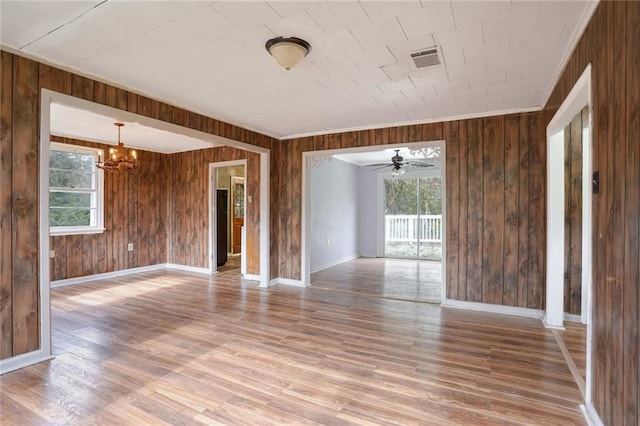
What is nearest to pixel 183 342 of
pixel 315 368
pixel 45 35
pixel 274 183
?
pixel 315 368

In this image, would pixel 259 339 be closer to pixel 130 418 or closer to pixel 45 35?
pixel 130 418

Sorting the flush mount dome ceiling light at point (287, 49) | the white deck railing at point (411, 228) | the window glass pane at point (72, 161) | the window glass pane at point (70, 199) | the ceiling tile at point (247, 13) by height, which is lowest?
the white deck railing at point (411, 228)

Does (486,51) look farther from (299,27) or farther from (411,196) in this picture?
(411,196)

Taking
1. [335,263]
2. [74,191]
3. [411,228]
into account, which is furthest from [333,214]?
[74,191]

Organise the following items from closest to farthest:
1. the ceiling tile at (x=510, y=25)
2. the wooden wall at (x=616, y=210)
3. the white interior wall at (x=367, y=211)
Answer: the wooden wall at (x=616, y=210), the ceiling tile at (x=510, y=25), the white interior wall at (x=367, y=211)

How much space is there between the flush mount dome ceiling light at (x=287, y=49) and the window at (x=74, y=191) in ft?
14.5

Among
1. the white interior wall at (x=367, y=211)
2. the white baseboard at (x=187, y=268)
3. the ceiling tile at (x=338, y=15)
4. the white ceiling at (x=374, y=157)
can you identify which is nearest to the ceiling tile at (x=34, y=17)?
the ceiling tile at (x=338, y=15)

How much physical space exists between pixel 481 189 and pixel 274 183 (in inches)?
121

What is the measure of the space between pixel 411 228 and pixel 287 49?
272 inches

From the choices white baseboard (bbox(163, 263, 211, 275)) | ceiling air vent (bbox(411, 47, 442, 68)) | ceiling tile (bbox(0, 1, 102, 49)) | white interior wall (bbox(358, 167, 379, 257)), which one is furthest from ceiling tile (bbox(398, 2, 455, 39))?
white interior wall (bbox(358, 167, 379, 257))

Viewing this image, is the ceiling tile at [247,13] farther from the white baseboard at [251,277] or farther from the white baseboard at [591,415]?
the white baseboard at [251,277]

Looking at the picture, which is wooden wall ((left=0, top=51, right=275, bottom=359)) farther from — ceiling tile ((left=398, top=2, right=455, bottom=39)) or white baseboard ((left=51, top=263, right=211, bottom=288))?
white baseboard ((left=51, top=263, right=211, bottom=288))

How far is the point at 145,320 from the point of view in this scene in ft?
11.9

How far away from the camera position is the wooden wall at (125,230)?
536 cm
